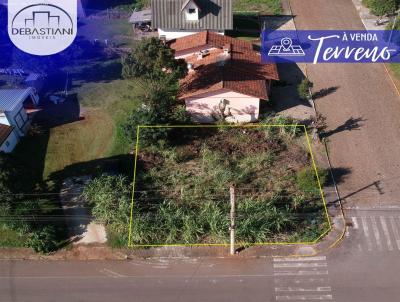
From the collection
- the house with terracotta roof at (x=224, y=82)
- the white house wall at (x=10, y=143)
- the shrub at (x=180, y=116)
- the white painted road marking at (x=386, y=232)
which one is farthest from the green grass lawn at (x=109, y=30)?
the white painted road marking at (x=386, y=232)

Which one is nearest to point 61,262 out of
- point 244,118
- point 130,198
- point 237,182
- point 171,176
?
point 130,198

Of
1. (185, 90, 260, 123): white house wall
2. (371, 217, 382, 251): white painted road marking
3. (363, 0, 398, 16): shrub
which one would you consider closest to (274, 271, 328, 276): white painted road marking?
(371, 217, 382, 251): white painted road marking

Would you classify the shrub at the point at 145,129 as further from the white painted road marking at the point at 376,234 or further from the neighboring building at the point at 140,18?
the neighboring building at the point at 140,18

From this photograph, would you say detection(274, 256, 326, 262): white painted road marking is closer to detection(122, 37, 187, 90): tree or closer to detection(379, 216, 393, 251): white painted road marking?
detection(379, 216, 393, 251): white painted road marking

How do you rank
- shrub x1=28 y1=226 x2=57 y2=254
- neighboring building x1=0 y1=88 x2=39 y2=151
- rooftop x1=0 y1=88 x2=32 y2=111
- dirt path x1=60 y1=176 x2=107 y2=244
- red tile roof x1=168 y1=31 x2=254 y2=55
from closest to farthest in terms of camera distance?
shrub x1=28 y1=226 x2=57 y2=254 < dirt path x1=60 y1=176 x2=107 y2=244 < neighboring building x1=0 y1=88 x2=39 y2=151 < rooftop x1=0 y1=88 x2=32 y2=111 < red tile roof x1=168 y1=31 x2=254 y2=55

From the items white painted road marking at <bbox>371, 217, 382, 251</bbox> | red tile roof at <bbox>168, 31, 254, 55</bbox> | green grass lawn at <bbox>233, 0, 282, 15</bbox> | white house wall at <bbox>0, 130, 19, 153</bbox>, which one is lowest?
white painted road marking at <bbox>371, 217, 382, 251</bbox>

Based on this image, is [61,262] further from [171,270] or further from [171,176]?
[171,176]
